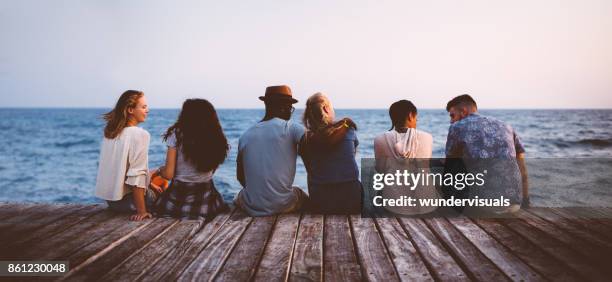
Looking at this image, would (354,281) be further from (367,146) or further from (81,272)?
(367,146)

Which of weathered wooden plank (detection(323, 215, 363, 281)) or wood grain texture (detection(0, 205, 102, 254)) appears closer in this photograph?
weathered wooden plank (detection(323, 215, 363, 281))

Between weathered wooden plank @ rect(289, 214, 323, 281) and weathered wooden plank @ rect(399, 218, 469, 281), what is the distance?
2.14ft

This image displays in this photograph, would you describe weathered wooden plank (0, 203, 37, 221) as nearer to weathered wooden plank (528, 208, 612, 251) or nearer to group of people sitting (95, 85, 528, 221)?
group of people sitting (95, 85, 528, 221)

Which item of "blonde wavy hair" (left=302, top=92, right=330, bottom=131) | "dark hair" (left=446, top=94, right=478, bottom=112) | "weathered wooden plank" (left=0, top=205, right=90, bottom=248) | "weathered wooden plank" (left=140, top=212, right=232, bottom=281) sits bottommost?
"weathered wooden plank" (left=0, top=205, right=90, bottom=248)

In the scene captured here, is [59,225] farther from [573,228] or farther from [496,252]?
[573,228]

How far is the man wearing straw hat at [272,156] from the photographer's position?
3854mm

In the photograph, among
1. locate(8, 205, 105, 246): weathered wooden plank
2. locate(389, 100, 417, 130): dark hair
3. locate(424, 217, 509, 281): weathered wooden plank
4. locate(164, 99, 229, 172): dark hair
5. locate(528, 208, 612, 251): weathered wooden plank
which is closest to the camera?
locate(424, 217, 509, 281): weathered wooden plank

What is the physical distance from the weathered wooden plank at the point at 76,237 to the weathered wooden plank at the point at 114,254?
0.23 metres

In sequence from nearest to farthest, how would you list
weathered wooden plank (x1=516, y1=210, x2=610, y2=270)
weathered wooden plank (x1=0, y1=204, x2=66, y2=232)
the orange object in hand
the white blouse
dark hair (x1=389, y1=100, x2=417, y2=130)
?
weathered wooden plank (x1=516, y1=210, x2=610, y2=270)
weathered wooden plank (x1=0, y1=204, x2=66, y2=232)
the white blouse
dark hair (x1=389, y1=100, x2=417, y2=130)
the orange object in hand

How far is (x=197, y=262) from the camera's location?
2.67m

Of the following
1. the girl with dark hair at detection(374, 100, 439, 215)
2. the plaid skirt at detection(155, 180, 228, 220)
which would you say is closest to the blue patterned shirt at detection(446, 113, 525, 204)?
the girl with dark hair at detection(374, 100, 439, 215)

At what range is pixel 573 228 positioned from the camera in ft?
11.6

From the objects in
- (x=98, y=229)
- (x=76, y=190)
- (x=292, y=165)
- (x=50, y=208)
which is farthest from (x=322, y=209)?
(x=76, y=190)

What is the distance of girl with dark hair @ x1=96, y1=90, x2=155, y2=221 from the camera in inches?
146
